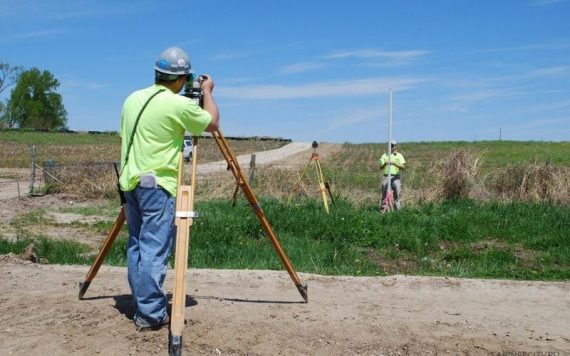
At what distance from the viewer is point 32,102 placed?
96688 mm

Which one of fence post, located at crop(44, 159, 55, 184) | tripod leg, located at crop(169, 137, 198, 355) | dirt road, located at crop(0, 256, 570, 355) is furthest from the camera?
fence post, located at crop(44, 159, 55, 184)

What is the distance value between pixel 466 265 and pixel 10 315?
21.7 ft

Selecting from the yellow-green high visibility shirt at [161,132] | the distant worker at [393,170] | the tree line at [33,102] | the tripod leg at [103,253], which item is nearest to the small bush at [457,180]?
the distant worker at [393,170]

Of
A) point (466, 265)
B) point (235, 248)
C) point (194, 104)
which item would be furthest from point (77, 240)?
point (194, 104)

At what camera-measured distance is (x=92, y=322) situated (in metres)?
5.72

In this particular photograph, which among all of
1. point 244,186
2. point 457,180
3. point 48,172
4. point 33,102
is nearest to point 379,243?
point 244,186

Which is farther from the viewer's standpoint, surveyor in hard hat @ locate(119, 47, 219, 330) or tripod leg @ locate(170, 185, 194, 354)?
surveyor in hard hat @ locate(119, 47, 219, 330)

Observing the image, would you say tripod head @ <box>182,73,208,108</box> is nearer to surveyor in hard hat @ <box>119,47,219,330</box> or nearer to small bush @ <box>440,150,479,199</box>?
surveyor in hard hat @ <box>119,47,219,330</box>

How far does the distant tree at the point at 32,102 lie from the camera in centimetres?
9594

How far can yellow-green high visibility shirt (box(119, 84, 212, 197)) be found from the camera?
206 inches

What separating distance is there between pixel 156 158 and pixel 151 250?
0.72 metres

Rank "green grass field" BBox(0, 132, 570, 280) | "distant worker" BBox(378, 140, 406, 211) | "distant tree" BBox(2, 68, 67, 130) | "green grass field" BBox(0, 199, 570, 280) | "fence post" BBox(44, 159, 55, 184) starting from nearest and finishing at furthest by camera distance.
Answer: "green grass field" BBox(0, 199, 570, 280) → "green grass field" BBox(0, 132, 570, 280) → "distant worker" BBox(378, 140, 406, 211) → "fence post" BBox(44, 159, 55, 184) → "distant tree" BBox(2, 68, 67, 130)

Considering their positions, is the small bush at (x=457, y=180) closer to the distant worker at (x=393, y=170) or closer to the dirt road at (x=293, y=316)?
the distant worker at (x=393, y=170)

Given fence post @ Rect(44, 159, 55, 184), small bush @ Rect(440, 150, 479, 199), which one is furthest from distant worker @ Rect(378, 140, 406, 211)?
fence post @ Rect(44, 159, 55, 184)
